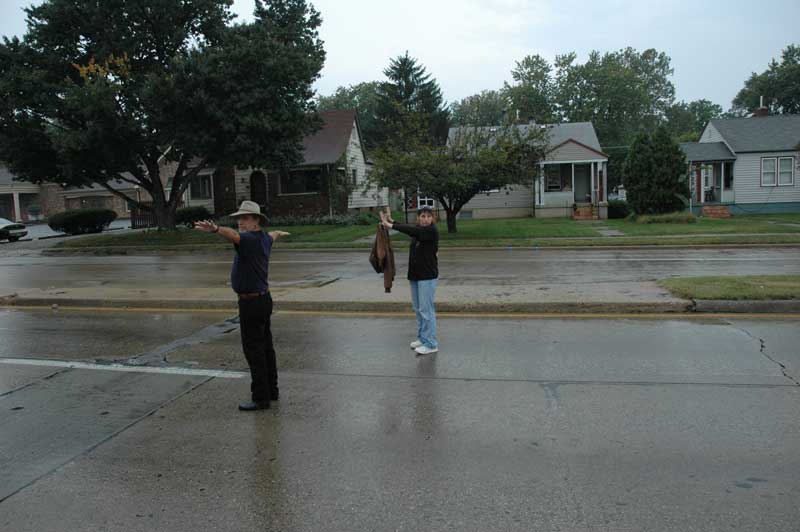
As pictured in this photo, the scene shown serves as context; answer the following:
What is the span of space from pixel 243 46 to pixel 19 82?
8.61 meters

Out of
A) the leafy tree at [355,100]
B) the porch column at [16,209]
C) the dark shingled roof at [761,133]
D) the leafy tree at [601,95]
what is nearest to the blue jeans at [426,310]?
the dark shingled roof at [761,133]

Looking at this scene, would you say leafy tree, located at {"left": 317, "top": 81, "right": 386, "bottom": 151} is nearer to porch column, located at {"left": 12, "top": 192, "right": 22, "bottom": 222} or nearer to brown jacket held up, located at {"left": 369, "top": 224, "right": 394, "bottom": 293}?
porch column, located at {"left": 12, "top": 192, "right": 22, "bottom": 222}

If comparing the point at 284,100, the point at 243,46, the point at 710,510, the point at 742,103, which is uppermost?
the point at 742,103

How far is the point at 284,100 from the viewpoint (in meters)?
25.6

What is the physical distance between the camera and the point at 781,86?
65.0m

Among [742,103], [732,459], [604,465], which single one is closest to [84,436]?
[604,465]

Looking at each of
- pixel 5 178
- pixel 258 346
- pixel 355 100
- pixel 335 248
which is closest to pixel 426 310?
pixel 258 346

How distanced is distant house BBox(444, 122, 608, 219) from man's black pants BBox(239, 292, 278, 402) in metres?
30.2

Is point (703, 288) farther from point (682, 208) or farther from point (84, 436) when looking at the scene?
point (682, 208)

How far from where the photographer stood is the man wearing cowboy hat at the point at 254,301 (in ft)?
18.2

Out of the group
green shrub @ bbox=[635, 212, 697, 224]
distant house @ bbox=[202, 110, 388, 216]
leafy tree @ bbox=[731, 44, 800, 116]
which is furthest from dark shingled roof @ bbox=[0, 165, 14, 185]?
leafy tree @ bbox=[731, 44, 800, 116]

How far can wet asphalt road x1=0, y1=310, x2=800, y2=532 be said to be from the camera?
369cm

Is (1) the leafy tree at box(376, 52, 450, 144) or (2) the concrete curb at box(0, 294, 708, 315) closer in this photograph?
(2) the concrete curb at box(0, 294, 708, 315)

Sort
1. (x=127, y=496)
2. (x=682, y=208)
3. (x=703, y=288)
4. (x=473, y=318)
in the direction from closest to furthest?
(x=127, y=496), (x=473, y=318), (x=703, y=288), (x=682, y=208)
